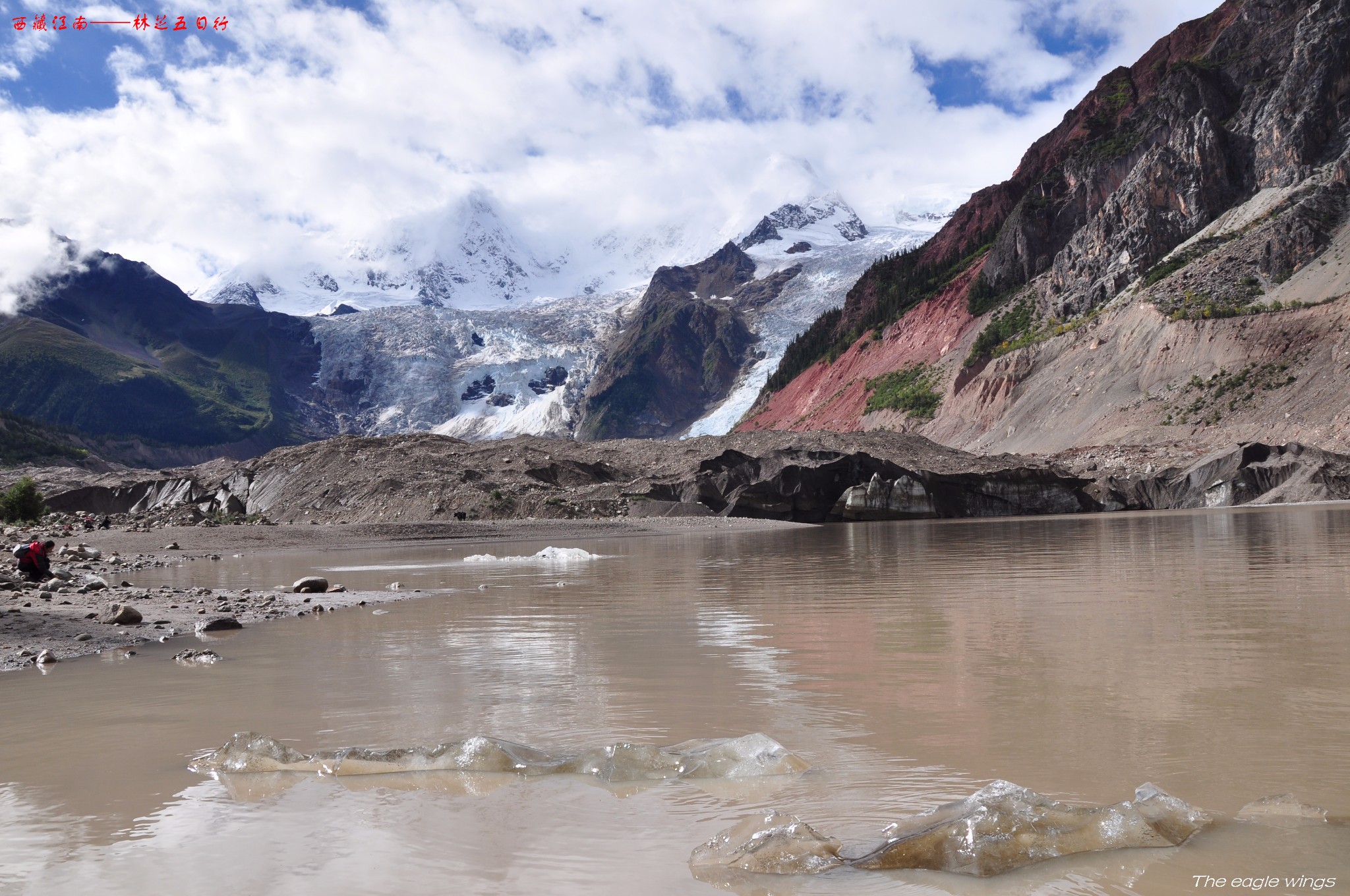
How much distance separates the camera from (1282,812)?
363 cm

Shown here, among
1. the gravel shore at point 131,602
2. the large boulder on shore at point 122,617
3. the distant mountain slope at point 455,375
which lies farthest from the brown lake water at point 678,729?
the distant mountain slope at point 455,375

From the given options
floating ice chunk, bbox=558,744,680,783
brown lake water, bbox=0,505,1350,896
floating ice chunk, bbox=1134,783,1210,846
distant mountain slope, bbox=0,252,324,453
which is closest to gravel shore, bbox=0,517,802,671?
brown lake water, bbox=0,505,1350,896

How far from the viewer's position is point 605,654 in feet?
27.3

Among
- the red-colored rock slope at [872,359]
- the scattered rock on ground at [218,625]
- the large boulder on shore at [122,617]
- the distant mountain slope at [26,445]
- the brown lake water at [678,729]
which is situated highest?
the red-colored rock slope at [872,359]

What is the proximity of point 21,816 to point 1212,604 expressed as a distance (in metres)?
10.6

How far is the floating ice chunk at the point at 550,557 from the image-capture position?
2269cm

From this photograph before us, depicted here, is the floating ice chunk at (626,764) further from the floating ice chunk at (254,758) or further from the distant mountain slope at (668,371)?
the distant mountain slope at (668,371)

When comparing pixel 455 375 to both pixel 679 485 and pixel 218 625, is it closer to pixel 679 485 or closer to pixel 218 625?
pixel 679 485

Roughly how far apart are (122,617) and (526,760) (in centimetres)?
811

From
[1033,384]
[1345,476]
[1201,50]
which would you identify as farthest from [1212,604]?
[1201,50]

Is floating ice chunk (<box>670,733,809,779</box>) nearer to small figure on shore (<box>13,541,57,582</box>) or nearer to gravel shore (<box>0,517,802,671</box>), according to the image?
gravel shore (<box>0,517,802,671</box>)

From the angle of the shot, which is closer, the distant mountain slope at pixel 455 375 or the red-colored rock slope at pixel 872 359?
the red-colored rock slope at pixel 872 359

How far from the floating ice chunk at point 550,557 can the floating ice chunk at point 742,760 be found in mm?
17785

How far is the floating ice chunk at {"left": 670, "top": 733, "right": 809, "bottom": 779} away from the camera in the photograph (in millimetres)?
4523
